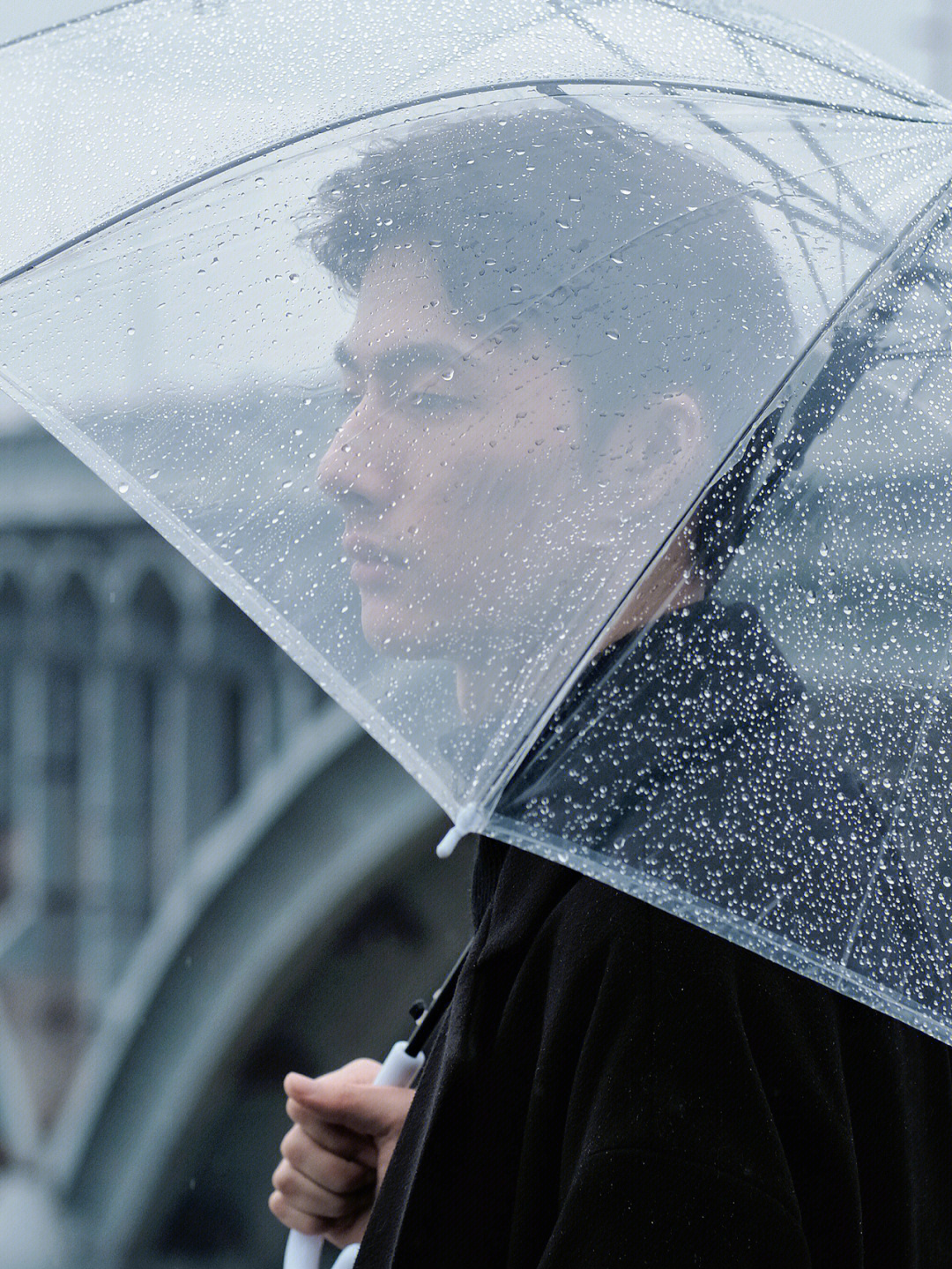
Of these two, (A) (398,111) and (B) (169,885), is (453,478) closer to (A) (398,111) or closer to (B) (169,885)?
(A) (398,111)

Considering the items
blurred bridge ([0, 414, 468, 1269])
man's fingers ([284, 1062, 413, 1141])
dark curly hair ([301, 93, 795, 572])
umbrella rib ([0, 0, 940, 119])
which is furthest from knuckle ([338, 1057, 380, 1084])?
A: blurred bridge ([0, 414, 468, 1269])

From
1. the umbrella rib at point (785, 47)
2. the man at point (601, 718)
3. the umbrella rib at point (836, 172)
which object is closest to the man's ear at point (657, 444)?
the man at point (601, 718)

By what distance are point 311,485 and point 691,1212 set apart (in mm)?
635

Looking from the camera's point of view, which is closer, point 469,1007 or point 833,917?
point 833,917

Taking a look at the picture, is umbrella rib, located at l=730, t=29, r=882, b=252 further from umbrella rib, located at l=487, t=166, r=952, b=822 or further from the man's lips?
the man's lips

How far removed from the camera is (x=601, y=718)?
1.00 m

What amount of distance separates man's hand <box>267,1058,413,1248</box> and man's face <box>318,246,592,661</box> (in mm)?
472

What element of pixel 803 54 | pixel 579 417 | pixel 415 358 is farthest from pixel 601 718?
pixel 803 54

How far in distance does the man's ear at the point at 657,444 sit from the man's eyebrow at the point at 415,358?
155 millimetres

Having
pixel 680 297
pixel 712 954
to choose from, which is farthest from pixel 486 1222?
pixel 680 297

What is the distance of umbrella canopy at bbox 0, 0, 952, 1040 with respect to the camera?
999 millimetres

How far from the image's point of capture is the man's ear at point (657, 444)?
1056 millimetres

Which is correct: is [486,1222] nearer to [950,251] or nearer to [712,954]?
[712,954]

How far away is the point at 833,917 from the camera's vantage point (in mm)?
991
